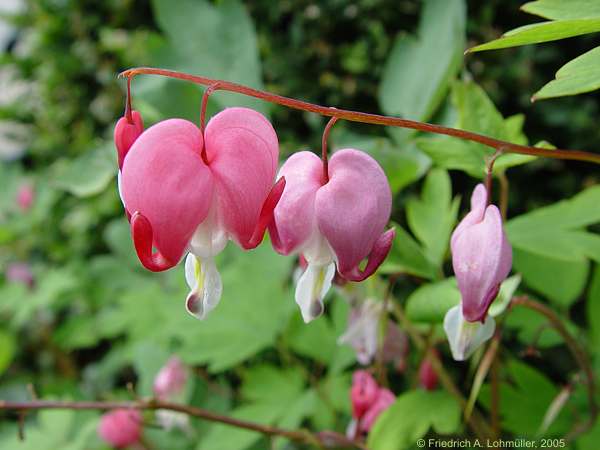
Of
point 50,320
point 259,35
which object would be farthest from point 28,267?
point 259,35

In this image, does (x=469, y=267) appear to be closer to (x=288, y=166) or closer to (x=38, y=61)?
(x=288, y=166)

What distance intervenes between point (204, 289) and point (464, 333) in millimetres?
264

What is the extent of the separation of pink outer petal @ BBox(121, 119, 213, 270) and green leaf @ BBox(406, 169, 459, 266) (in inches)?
17.3

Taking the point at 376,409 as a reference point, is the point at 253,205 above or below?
above

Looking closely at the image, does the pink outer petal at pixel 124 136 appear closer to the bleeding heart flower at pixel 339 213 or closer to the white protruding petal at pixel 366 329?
the bleeding heart flower at pixel 339 213

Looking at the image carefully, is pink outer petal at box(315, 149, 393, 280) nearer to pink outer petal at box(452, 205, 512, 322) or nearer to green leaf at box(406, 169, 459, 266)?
pink outer petal at box(452, 205, 512, 322)

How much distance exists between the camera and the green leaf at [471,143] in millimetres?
703

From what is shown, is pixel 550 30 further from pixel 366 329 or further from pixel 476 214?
pixel 366 329

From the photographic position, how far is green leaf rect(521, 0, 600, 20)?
0.52 meters

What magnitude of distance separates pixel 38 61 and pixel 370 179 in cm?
225

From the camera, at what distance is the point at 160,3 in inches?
46.8

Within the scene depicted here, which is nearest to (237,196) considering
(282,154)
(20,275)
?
(282,154)

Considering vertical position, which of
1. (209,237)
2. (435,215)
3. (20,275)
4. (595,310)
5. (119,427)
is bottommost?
Result: (20,275)

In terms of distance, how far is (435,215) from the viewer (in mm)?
904
